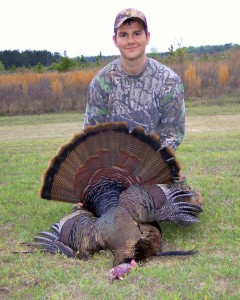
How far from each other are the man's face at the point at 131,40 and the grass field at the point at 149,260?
55.9 inches

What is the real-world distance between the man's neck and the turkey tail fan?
85 cm

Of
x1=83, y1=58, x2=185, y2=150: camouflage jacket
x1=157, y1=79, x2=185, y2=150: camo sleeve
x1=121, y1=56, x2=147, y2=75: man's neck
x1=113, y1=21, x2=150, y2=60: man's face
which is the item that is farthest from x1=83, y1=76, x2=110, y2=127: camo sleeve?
x1=157, y1=79, x2=185, y2=150: camo sleeve

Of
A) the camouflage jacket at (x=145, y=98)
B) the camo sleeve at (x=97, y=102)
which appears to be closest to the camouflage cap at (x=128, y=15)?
the camouflage jacket at (x=145, y=98)

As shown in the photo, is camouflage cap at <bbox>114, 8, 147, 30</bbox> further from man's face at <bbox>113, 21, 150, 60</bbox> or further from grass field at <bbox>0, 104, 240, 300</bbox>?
grass field at <bbox>0, 104, 240, 300</bbox>

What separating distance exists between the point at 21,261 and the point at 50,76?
631 inches

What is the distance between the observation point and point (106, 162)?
13.1 feet

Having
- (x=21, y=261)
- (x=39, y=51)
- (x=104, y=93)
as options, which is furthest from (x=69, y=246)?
(x=39, y=51)

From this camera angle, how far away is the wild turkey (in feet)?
11.8

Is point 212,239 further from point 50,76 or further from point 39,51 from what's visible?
point 39,51

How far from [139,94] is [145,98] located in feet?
0.20

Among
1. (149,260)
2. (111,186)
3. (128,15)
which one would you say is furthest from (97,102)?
(149,260)

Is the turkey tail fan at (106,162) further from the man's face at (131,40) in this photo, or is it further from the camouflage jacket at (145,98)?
the man's face at (131,40)

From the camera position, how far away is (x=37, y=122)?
15234mm

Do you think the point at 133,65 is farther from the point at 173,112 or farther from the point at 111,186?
the point at 111,186
